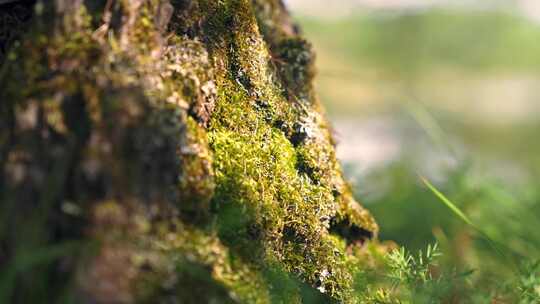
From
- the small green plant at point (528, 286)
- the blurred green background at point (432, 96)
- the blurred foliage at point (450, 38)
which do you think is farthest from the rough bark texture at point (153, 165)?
the blurred foliage at point (450, 38)

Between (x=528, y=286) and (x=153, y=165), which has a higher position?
(x=153, y=165)

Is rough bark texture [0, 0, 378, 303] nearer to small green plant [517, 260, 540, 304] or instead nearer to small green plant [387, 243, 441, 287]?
small green plant [387, 243, 441, 287]

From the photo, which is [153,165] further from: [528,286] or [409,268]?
[528,286]

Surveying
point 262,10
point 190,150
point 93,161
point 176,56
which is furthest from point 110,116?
point 262,10

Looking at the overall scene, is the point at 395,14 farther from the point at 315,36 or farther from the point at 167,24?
the point at 167,24

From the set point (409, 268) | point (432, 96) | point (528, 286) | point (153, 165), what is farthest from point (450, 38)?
point (153, 165)

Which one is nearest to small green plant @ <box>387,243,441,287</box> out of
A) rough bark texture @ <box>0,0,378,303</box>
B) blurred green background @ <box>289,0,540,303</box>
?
rough bark texture @ <box>0,0,378,303</box>
